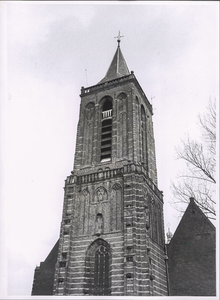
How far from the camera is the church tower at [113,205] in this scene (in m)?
21.8

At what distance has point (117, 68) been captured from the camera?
35.4m

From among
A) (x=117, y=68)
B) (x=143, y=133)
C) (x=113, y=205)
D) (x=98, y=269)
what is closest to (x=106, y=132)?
(x=143, y=133)

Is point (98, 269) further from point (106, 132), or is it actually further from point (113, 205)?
point (106, 132)

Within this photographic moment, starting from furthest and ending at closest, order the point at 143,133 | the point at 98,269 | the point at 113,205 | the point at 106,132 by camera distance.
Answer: the point at 143,133 < the point at 106,132 < the point at 113,205 < the point at 98,269

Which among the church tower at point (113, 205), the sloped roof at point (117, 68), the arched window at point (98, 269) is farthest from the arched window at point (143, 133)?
the arched window at point (98, 269)

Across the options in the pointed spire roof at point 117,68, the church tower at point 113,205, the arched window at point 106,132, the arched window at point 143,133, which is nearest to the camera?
the church tower at point 113,205

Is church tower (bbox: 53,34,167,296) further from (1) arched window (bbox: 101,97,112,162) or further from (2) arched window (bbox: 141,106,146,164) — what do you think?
(2) arched window (bbox: 141,106,146,164)

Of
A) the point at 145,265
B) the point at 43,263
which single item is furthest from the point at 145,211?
the point at 43,263

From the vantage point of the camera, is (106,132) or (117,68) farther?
(117,68)

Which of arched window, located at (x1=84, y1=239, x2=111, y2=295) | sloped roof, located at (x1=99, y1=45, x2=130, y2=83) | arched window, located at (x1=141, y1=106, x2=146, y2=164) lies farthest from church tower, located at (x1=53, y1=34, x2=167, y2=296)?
sloped roof, located at (x1=99, y1=45, x2=130, y2=83)

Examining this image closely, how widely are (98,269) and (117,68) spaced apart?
73.3ft

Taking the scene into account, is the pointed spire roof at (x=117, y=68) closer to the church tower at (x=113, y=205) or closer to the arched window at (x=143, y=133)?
the church tower at (x=113, y=205)

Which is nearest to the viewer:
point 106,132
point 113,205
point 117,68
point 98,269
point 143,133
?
point 98,269

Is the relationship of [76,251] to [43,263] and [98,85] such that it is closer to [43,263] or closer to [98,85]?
[43,263]
